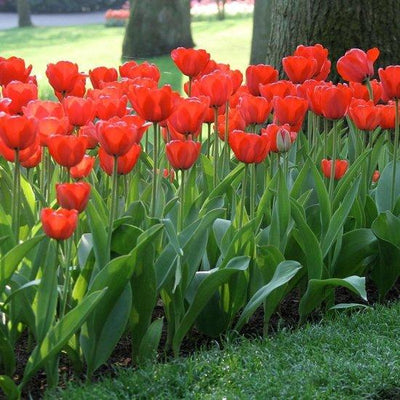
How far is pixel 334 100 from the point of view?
3480mm

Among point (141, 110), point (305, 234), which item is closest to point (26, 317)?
point (141, 110)

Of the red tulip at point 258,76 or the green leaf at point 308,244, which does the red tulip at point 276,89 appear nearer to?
the red tulip at point 258,76

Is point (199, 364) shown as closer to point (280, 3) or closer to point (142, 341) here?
point (142, 341)

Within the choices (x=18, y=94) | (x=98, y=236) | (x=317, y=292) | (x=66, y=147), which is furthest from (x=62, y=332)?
(x=317, y=292)

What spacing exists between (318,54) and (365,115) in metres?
0.62

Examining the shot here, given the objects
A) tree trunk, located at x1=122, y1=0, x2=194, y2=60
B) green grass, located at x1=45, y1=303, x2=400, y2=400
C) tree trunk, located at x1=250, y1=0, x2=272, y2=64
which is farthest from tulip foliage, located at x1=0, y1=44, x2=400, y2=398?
tree trunk, located at x1=122, y1=0, x2=194, y2=60

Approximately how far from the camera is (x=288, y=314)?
374 cm

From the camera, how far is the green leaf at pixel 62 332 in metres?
2.70

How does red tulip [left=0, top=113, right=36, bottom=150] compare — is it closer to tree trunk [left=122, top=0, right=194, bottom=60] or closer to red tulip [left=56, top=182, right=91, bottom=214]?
red tulip [left=56, top=182, right=91, bottom=214]

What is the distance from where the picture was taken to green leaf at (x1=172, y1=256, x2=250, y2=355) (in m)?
3.09

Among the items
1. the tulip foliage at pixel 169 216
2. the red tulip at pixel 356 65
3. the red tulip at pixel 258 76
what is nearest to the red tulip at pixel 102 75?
the tulip foliage at pixel 169 216

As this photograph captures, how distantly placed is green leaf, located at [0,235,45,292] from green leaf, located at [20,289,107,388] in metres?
0.20

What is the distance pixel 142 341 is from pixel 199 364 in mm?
212

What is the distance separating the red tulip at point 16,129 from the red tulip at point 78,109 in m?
0.50
